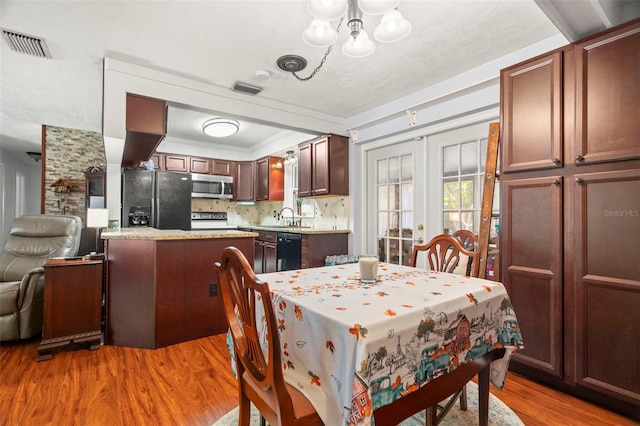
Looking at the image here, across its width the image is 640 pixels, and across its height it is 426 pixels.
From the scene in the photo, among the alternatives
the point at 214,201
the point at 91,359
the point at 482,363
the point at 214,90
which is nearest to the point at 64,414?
the point at 91,359

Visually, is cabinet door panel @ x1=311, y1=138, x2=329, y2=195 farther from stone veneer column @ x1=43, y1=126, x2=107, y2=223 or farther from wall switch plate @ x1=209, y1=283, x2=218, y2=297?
stone veneer column @ x1=43, y1=126, x2=107, y2=223

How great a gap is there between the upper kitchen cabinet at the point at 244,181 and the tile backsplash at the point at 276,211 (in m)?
0.39

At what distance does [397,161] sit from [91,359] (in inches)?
138

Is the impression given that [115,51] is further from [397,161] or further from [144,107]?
[397,161]

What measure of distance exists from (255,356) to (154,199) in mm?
4324

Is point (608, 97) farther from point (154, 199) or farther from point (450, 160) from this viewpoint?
point (154, 199)

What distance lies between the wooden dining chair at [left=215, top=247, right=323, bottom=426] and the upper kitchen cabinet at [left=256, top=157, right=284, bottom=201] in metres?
4.46

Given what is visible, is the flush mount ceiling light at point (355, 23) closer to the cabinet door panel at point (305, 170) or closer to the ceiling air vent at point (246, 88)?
the ceiling air vent at point (246, 88)

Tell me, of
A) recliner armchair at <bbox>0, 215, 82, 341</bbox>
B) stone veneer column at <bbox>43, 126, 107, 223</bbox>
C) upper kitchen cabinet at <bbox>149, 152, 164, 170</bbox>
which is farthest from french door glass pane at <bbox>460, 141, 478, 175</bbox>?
stone veneer column at <bbox>43, 126, 107, 223</bbox>

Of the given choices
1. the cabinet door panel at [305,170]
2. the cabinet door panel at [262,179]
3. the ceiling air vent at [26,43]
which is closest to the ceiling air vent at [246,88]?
the cabinet door panel at [305,170]

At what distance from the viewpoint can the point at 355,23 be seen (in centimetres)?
185

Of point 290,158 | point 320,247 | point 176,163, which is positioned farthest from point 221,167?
point 320,247

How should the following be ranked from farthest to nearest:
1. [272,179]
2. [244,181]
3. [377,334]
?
1. [244,181]
2. [272,179]
3. [377,334]

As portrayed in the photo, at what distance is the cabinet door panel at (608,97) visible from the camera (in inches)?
65.7
